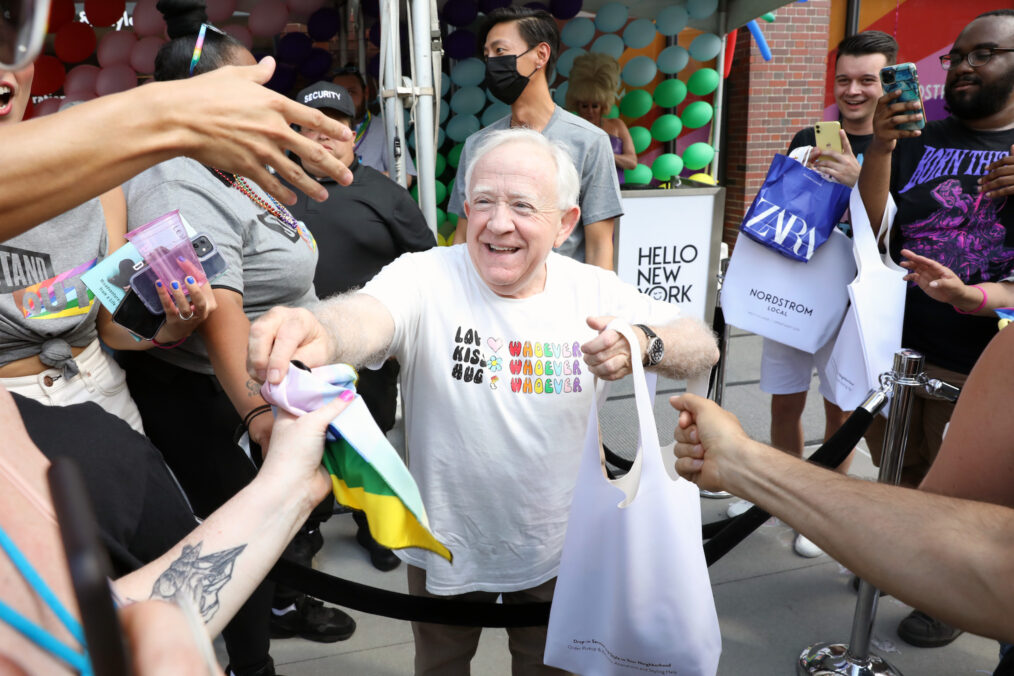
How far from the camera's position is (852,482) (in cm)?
124

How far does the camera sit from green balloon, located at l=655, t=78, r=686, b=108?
679 centimetres

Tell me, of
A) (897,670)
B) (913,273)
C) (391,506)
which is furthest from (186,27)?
(897,670)

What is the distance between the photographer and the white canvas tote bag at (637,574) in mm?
1523

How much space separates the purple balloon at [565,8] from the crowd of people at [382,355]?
10.1 ft

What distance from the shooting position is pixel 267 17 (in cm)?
540

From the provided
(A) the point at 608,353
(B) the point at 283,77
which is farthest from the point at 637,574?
(B) the point at 283,77

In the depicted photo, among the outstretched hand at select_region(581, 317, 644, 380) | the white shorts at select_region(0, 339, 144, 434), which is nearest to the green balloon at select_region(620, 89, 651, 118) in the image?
the outstretched hand at select_region(581, 317, 644, 380)

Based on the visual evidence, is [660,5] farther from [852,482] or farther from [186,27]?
[852,482]

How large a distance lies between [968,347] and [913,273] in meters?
0.36

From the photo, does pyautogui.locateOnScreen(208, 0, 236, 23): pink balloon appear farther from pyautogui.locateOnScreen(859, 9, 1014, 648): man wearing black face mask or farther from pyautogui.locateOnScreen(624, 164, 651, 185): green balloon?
pyautogui.locateOnScreen(859, 9, 1014, 648): man wearing black face mask

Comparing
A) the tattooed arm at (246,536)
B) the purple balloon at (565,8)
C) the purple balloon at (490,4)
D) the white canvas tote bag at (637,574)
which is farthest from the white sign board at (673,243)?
the tattooed arm at (246,536)

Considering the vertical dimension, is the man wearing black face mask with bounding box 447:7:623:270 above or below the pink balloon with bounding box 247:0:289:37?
below

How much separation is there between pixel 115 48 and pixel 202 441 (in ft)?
14.6

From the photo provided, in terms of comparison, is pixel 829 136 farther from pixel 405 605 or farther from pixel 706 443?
pixel 405 605
